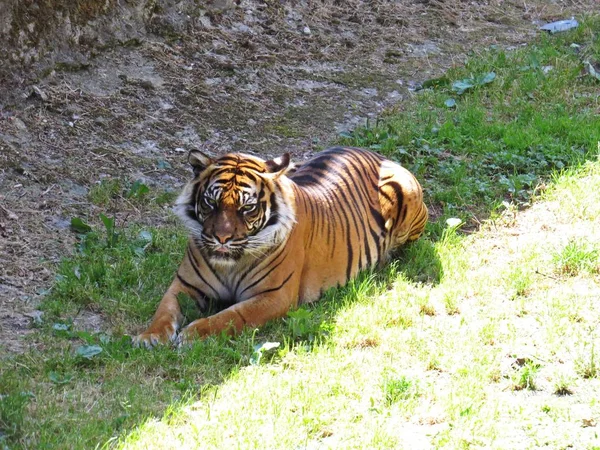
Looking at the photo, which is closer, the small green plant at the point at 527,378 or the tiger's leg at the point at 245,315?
the small green plant at the point at 527,378

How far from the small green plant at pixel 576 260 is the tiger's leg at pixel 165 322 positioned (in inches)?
95.7

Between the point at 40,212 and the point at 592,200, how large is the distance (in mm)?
4093

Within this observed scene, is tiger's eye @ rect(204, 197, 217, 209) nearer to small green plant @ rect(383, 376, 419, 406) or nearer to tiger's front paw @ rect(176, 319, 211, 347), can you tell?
tiger's front paw @ rect(176, 319, 211, 347)

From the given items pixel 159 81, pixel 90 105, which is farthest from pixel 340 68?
pixel 90 105

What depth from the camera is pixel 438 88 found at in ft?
32.1

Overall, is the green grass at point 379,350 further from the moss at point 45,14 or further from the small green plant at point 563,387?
the moss at point 45,14

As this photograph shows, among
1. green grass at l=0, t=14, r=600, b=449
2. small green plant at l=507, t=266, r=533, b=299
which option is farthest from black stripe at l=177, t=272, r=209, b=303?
small green plant at l=507, t=266, r=533, b=299

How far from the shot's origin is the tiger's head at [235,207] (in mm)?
5621

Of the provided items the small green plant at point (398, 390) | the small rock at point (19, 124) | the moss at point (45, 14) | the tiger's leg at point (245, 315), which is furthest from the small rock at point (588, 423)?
the moss at point (45, 14)

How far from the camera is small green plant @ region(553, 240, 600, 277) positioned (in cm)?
617

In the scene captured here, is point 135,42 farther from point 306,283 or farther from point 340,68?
point 306,283

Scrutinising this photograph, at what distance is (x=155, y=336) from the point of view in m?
5.36

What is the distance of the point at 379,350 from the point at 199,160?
62.6 inches

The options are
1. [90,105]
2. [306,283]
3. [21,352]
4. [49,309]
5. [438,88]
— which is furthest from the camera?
[438,88]
